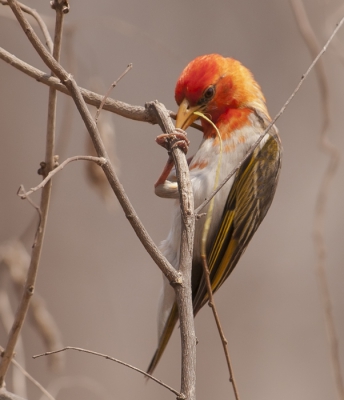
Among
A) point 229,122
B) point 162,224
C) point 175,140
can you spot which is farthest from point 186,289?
point 162,224

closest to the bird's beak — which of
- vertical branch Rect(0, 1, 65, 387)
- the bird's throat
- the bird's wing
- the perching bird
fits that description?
the perching bird

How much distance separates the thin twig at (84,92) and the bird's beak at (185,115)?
458 mm

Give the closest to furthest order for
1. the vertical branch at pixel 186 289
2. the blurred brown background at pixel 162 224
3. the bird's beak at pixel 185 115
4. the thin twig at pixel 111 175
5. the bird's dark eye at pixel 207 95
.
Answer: the vertical branch at pixel 186 289
the thin twig at pixel 111 175
the bird's beak at pixel 185 115
the bird's dark eye at pixel 207 95
the blurred brown background at pixel 162 224

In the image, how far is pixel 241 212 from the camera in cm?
258

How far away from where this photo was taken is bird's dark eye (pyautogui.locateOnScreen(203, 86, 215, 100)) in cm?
263

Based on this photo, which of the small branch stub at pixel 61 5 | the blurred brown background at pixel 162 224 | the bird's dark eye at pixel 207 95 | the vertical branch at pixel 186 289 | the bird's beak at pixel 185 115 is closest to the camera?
the vertical branch at pixel 186 289

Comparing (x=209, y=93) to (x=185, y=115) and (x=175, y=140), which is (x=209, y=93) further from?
(x=175, y=140)

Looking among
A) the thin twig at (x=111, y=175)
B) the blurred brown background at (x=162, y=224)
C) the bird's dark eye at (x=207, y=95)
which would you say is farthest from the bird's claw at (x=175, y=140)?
the blurred brown background at (x=162, y=224)

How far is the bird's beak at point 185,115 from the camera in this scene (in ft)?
8.14

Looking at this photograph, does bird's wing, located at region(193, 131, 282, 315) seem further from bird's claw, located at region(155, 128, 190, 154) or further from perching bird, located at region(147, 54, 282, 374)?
bird's claw, located at region(155, 128, 190, 154)

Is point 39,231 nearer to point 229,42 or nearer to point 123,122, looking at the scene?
point 123,122

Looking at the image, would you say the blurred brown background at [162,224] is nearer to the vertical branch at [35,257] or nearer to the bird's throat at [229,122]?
the bird's throat at [229,122]

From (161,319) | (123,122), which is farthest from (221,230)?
(123,122)

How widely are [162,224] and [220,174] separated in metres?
2.05
